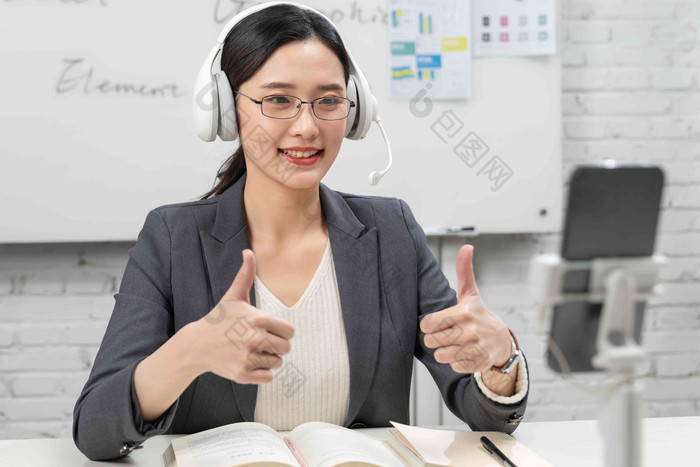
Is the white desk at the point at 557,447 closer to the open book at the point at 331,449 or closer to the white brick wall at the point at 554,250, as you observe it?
the open book at the point at 331,449

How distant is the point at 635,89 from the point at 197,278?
1.45m

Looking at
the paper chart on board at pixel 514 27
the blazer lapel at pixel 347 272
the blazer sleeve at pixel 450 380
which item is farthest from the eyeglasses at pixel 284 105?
the paper chart on board at pixel 514 27

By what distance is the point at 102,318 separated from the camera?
185 centimetres

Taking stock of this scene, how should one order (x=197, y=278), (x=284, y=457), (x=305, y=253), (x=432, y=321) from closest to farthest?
(x=284, y=457), (x=432, y=321), (x=197, y=278), (x=305, y=253)

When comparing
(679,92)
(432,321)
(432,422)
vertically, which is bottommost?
(432,422)

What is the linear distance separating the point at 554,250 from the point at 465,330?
110 cm

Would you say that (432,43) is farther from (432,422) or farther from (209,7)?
(432,422)

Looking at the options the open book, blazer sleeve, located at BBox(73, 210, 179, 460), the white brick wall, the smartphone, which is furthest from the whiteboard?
the smartphone

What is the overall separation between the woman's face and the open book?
431 mm

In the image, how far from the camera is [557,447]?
93cm

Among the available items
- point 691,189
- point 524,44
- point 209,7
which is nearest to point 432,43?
point 524,44

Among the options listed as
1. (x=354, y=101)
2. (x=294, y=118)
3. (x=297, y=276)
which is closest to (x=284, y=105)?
(x=294, y=118)

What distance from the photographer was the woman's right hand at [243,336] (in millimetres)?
740

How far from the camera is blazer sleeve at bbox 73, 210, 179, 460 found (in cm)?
87
